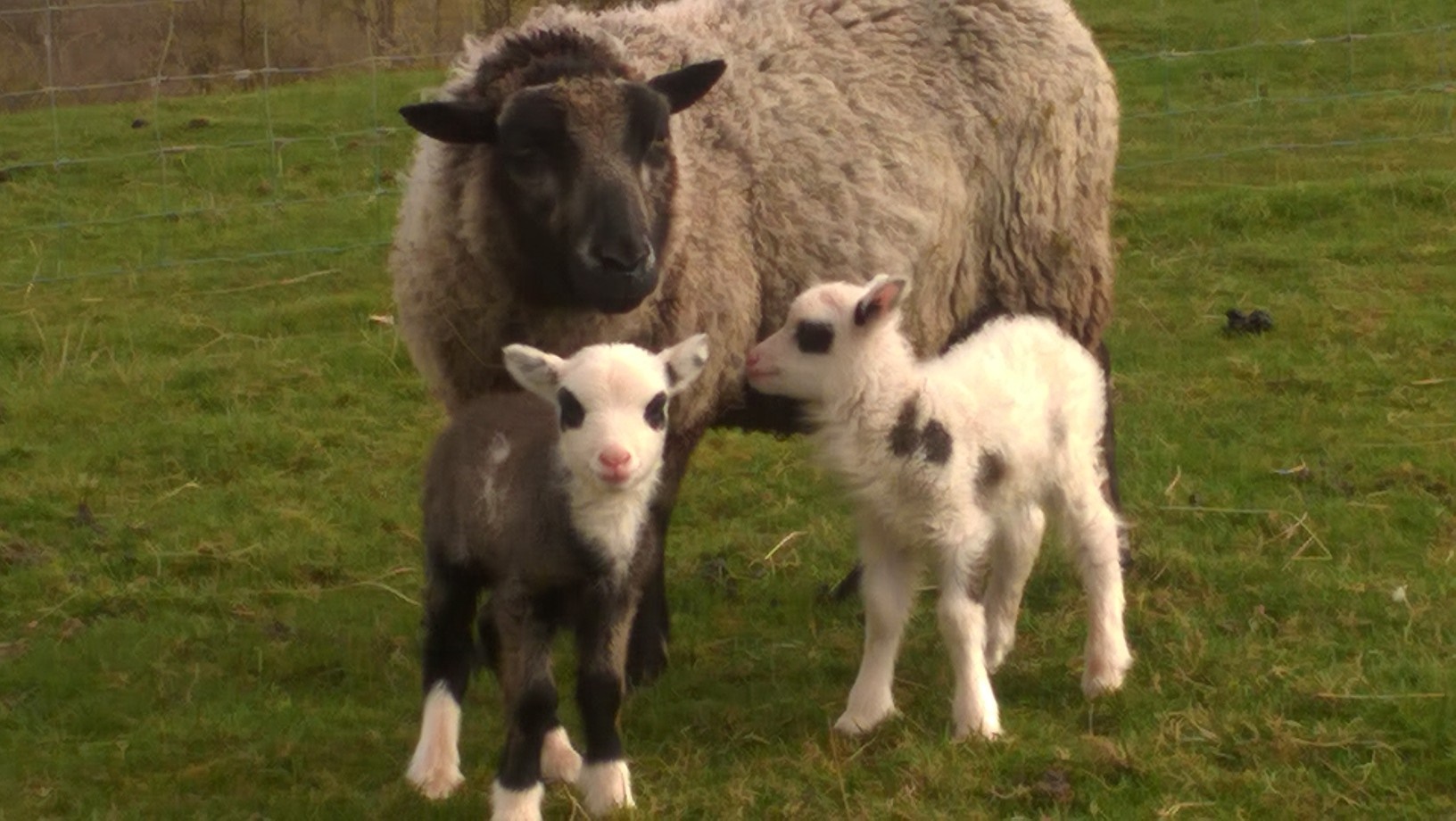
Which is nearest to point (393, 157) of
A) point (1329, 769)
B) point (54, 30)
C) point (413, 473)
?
point (54, 30)

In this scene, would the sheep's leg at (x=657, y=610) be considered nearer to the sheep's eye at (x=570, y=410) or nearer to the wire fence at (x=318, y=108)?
the sheep's eye at (x=570, y=410)

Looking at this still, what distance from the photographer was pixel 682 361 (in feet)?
17.0

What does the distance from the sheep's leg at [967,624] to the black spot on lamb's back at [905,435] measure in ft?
0.85

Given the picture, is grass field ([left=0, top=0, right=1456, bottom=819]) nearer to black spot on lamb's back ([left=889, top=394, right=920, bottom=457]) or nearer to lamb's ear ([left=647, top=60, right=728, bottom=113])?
black spot on lamb's back ([left=889, top=394, right=920, bottom=457])

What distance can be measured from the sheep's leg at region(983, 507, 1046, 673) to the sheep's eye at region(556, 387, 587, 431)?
59.7 inches

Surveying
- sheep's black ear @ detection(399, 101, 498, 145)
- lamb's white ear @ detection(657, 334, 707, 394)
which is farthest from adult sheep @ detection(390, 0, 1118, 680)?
lamb's white ear @ detection(657, 334, 707, 394)

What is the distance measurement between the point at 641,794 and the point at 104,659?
88.2 inches

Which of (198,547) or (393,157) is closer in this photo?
(198,547)

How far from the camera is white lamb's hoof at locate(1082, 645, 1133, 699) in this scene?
577 cm

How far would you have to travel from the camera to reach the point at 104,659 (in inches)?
263

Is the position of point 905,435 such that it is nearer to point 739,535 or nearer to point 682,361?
point 682,361

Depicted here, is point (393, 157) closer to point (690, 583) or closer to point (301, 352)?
point (301, 352)

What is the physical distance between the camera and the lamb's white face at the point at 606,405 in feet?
15.8

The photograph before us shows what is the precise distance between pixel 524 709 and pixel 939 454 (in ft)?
4.06
